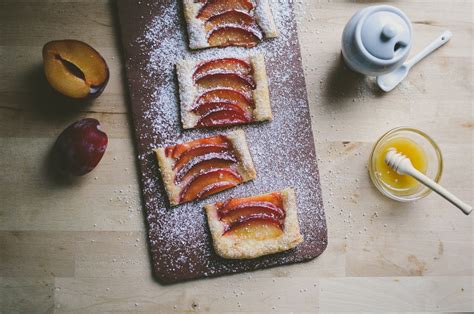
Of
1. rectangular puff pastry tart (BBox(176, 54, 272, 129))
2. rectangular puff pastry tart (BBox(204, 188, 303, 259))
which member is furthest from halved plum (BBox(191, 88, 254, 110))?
rectangular puff pastry tart (BBox(204, 188, 303, 259))

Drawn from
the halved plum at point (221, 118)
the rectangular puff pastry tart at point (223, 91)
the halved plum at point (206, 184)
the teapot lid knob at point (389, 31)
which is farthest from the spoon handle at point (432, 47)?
the halved plum at point (206, 184)

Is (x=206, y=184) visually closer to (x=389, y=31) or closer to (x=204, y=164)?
(x=204, y=164)

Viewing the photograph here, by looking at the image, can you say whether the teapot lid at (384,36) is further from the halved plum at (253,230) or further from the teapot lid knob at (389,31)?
the halved plum at (253,230)

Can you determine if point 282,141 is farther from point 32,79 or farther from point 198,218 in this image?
point 32,79

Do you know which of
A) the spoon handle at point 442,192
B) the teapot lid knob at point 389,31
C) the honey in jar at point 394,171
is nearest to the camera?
the teapot lid knob at point 389,31

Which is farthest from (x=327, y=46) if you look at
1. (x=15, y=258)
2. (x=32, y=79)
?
(x=15, y=258)

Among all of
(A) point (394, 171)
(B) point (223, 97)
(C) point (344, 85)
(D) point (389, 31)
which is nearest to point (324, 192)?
(A) point (394, 171)
